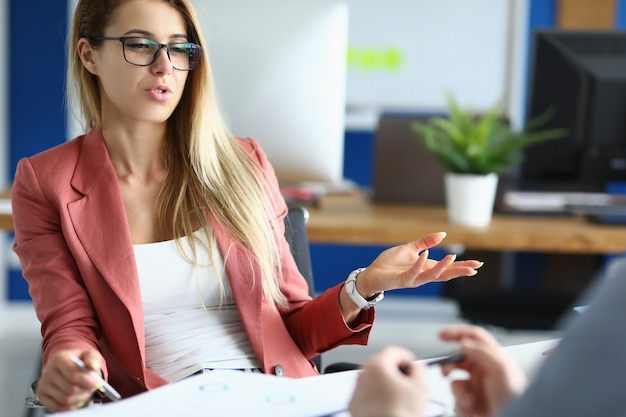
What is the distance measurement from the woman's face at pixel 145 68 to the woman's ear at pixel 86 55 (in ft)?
0.17

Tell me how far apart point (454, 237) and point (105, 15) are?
1204 millimetres

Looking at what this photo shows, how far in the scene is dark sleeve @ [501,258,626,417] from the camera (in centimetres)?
67

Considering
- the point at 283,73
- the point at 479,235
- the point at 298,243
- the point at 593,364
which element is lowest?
the point at 479,235

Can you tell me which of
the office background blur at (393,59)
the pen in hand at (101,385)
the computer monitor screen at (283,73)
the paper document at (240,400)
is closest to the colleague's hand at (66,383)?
the pen in hand at (101,385)

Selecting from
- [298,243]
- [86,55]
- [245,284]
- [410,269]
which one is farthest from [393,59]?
[410,269]

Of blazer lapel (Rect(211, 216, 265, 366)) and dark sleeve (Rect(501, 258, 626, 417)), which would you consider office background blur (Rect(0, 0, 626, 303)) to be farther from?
dark sleeve (Rect(501, 258, 626, 417))

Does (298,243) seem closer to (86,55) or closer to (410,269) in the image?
(410,269)

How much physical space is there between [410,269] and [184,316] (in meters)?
0.42

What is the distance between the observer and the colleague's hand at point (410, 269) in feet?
4.52

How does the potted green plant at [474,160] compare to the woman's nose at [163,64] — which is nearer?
the woman's nose at [163,64]

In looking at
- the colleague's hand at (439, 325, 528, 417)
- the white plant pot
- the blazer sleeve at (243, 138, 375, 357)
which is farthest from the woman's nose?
the white plant pot

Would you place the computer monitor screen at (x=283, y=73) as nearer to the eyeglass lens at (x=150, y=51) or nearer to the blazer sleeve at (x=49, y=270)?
the eyeglass lens at (x=150, y=51)

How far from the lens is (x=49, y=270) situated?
1456 millimetres

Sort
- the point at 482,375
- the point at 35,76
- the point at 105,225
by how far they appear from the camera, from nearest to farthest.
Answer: the point at 482,375 → the point at 105,225 → the point at 35,76
